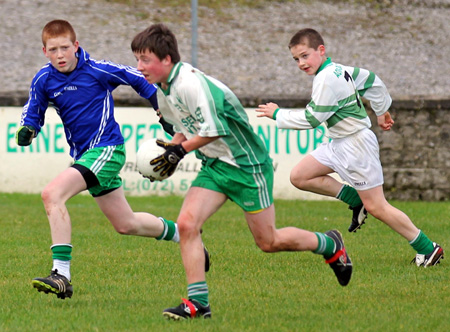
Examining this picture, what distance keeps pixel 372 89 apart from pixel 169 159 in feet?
10.5


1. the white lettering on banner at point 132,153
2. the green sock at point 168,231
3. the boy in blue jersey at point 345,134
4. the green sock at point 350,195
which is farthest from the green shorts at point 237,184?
the white lettering on banner at point 132,153

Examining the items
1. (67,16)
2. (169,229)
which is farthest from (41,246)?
(67,16)

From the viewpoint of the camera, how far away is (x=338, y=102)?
23.4ft

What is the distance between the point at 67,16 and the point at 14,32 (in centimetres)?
142

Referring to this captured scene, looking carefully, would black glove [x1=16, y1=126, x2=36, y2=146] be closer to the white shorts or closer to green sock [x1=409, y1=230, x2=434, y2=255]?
the white shorts

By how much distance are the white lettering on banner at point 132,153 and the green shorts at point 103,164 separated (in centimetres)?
702

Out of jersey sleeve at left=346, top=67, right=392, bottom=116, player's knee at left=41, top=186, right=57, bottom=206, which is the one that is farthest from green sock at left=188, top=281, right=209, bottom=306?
jersey sleeve at left=346, top=67, right=392, bottom=116

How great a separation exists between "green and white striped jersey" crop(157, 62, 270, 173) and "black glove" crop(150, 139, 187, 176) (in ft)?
0.59

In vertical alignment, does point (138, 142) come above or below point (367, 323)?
below

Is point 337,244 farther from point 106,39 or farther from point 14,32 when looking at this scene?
point 14,32

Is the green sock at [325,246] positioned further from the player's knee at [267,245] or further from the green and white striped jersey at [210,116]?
the green and white striped jersey at [210,116]

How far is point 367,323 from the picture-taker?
17.2ft

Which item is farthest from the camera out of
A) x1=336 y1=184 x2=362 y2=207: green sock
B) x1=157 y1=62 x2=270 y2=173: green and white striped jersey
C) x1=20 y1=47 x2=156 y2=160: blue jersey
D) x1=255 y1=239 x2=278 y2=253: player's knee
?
x1=336 y1=184 x2=362 y2=207: green sock

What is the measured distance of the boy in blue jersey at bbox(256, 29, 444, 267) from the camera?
22.6 ft
